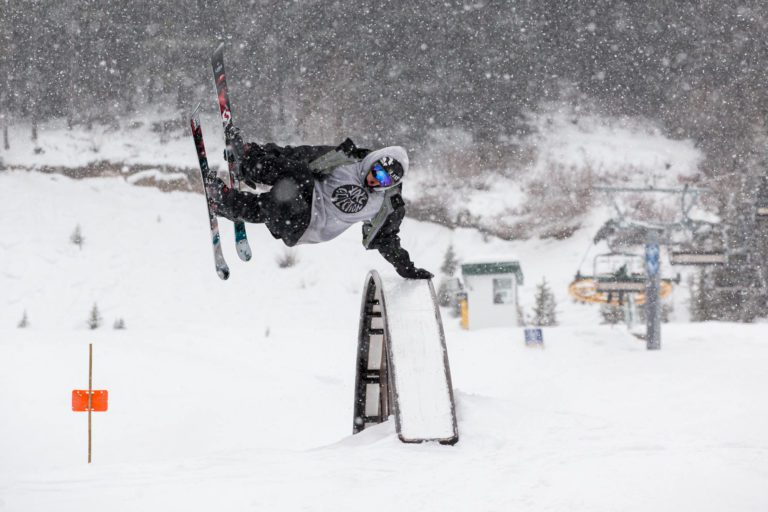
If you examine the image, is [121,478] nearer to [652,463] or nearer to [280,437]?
[652,463]

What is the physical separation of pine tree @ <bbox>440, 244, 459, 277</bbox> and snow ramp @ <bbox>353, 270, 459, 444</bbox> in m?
19.2

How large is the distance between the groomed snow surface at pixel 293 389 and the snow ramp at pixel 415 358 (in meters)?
0.15

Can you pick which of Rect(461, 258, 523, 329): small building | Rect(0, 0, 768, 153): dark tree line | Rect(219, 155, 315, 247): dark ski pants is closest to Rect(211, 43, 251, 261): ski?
Rect(219, 155, 315, 247): dark ski pants

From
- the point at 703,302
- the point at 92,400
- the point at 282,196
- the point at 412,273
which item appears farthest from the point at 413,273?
the point at 703,302

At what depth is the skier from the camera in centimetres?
460

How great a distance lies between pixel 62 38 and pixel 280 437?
3085cm

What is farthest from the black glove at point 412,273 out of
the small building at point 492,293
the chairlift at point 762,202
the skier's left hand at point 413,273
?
the small building at point 492,293

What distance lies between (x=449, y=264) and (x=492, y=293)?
5743 millimetres

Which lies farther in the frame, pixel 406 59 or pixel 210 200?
pixel 406 59

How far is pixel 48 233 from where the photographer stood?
24.5 meters

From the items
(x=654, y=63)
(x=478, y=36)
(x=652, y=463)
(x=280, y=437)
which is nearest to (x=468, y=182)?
(x=478, y=36)

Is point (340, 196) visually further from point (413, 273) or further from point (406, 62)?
point (406, 62)

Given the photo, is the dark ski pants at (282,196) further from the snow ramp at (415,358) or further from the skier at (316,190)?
the snow ramp at (415,358)

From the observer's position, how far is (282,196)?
4.58m
